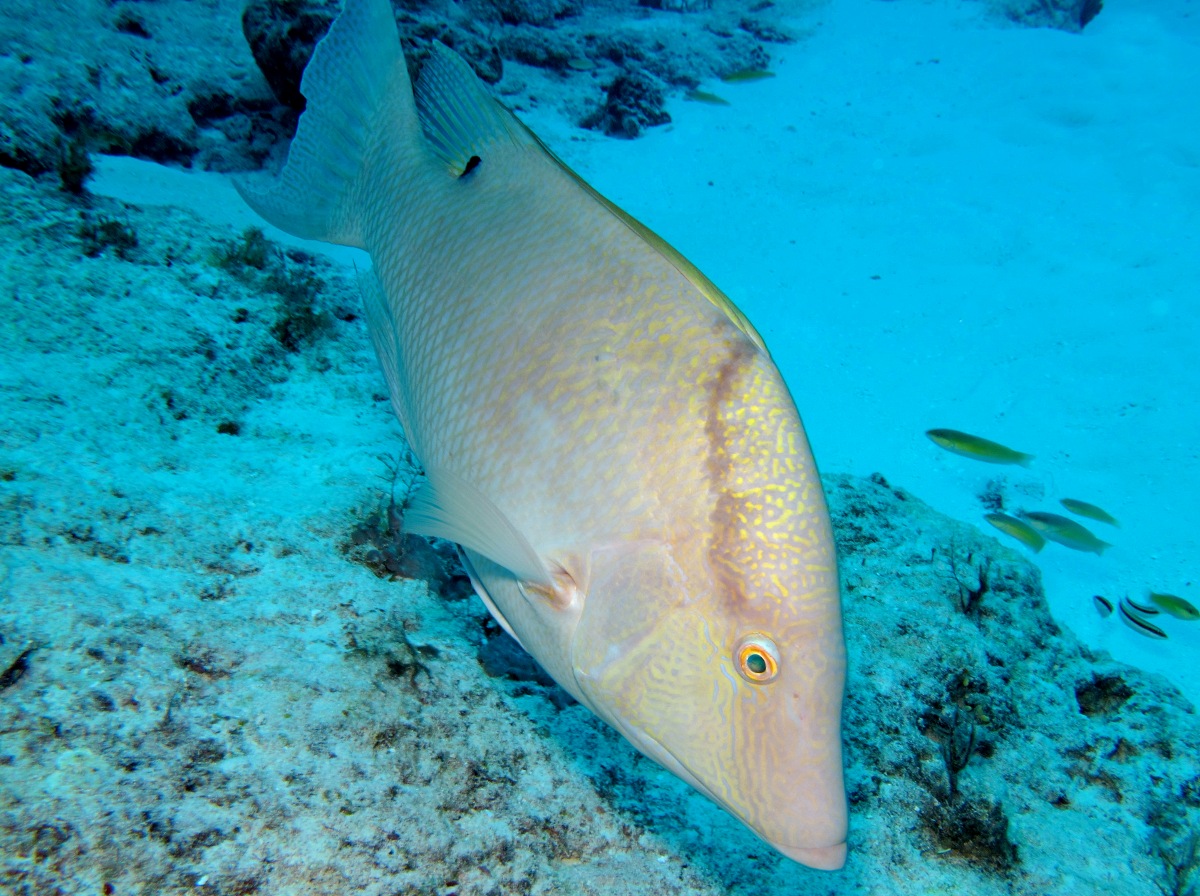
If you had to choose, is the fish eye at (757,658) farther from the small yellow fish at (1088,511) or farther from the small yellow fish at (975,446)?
the small yellow fish at (1088,511)

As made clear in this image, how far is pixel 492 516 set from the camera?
1323 millimetres

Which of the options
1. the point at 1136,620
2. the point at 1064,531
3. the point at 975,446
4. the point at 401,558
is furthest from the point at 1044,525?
the point at 401,558

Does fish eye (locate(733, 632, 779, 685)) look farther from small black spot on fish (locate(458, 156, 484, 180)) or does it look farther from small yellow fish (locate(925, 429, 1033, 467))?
small yellow fish (locate(925, 429, 1033, 467))

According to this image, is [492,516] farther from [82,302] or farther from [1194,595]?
[1194,595]

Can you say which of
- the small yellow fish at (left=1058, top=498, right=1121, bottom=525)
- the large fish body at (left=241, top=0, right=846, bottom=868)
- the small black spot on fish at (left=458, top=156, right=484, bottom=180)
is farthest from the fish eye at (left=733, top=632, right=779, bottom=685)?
the small yellow fish at (left=1058, top=498, right=1121, bottom=525)

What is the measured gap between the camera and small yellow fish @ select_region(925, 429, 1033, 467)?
5352mm

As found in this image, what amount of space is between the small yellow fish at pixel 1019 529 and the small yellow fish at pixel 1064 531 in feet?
0.23

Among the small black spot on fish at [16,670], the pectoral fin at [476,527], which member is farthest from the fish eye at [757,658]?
the small black spot on fish at [16,670]

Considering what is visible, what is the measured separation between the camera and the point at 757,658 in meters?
1.14

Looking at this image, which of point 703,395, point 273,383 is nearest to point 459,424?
point 703,395

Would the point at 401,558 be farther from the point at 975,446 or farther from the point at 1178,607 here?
the point at 1178,607

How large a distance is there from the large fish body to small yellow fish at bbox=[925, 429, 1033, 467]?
4994 millimetres

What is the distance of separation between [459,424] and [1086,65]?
1789 centimetres

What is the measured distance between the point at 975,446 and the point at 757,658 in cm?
521
